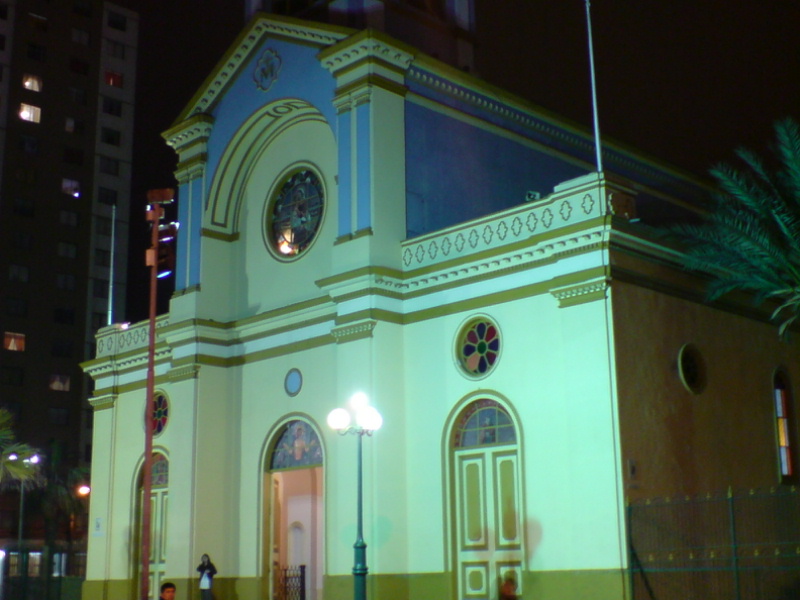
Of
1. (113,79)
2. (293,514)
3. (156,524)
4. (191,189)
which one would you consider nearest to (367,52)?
(191,189)

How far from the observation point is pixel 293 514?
1131 inches

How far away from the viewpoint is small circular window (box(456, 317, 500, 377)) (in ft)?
72.0

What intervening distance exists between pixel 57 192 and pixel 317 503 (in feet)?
172

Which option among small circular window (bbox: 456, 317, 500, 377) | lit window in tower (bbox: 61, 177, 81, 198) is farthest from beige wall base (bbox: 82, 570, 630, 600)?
lit window in tower (bbox: 61, 177, 81, 198)

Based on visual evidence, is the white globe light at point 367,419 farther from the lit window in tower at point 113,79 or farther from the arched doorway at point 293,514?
the lit window in tower at point 113,79

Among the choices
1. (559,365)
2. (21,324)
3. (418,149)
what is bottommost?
(559,365)

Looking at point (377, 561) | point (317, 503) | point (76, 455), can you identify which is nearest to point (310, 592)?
point (317, 503)

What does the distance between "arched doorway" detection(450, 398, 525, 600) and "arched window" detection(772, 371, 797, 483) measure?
276 inches

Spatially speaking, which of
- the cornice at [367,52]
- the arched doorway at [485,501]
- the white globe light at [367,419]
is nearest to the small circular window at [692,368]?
the arched doorway at [485,501]

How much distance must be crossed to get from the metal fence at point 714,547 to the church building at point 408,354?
435 millimetres

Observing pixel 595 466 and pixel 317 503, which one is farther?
pixel 317 503

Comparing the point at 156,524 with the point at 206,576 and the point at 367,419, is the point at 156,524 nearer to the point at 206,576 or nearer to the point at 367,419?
the point at 206,576

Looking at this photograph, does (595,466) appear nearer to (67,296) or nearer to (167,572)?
(167,572)

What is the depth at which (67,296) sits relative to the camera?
244 ft
